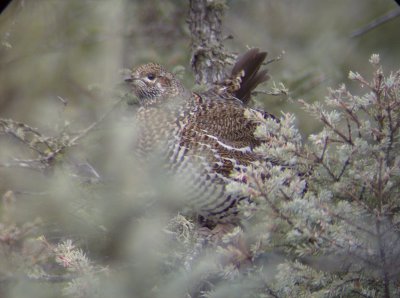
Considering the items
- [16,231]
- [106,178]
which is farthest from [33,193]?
[16,231]

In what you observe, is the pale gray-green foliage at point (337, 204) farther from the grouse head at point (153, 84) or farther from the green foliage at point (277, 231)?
the grouse head at point (153, 84)

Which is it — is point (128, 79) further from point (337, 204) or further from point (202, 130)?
point (337, 204)

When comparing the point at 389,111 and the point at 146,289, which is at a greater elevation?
the point at 389,111

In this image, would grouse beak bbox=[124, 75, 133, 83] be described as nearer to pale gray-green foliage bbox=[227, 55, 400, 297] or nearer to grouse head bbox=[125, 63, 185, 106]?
grouse head bbox=[125, 63, 185, 106]

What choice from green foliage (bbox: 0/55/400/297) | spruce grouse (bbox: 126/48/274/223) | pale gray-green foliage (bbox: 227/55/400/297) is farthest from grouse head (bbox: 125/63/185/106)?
pale gray-green foliage (bbox: 227/55/400/297)

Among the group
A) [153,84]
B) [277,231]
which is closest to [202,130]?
[153,84]

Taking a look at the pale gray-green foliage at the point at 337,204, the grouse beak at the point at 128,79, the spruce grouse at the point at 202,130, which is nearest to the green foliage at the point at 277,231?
the pale gray-green foliage at the point at 337,204

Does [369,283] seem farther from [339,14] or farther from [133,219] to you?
[339,14]
